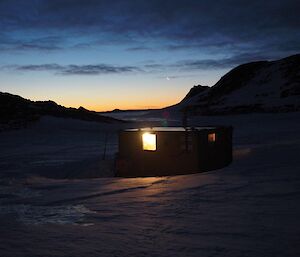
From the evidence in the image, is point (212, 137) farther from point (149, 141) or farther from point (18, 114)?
point (18, 114)

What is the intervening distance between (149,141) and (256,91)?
110 metres

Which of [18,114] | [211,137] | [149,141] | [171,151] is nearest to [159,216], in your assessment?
[171,151]

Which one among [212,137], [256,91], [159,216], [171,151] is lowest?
[159,216]

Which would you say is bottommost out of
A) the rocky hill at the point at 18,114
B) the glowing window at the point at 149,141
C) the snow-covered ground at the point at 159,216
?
the snow-covered ground at the point at 159,216

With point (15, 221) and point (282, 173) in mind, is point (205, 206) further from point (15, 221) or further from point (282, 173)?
point (282, 173)

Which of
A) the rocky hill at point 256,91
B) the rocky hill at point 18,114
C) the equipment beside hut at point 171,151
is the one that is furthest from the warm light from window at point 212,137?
the rocky hill at point 256,91

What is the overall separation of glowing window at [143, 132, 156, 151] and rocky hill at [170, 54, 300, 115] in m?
67.9

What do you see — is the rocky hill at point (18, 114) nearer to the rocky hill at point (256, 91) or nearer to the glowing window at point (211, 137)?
the rocky hill at point (256, 91)

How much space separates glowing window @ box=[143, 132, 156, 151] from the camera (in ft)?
71.9

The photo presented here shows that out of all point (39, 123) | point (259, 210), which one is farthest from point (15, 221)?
point (39, 123)

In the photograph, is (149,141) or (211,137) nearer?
(211,137)

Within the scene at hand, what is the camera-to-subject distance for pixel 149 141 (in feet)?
72.4

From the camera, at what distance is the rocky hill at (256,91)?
317 feet

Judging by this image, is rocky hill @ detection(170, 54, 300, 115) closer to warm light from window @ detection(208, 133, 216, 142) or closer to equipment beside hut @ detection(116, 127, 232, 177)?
warm light from window @ detection(208, 133, 216, 142)
